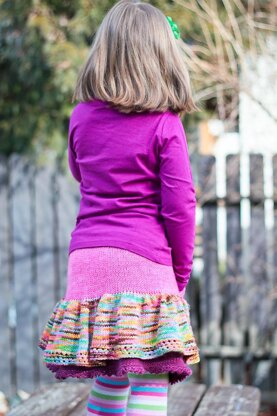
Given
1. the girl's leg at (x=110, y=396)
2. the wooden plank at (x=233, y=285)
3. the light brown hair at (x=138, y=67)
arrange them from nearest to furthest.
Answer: the light brown hair at (x=138, y=67) → the girl's leg at (x=110, y=396) → the wooden plank at (x=233, y=285)

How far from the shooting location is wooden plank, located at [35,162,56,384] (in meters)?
5.78

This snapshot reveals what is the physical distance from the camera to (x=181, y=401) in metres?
3.69

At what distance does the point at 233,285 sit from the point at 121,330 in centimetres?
343

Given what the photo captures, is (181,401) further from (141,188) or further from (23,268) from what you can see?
(23,268)

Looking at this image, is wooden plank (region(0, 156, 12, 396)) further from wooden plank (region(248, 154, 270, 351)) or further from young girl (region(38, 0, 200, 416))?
young girl (region(38, 0, 200, 416))

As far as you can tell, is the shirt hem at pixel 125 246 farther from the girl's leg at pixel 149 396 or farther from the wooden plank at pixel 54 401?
the wooden plank at pixel 54 401

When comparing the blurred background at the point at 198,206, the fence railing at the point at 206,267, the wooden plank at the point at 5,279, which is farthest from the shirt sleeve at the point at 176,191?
the wooden plank at the point at 5,279

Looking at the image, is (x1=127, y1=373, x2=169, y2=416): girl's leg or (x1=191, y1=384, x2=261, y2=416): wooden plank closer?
(x1=127, y1=373, x2=169, y2=416): girl's leg

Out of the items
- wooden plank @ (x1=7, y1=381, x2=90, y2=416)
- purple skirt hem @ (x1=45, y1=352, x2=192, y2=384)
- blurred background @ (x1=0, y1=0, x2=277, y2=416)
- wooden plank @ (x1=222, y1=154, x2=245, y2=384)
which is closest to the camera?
purple skirt hem @ (x1=45, y1=352, x2=192, y2=384)

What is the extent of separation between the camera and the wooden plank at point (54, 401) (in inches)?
136

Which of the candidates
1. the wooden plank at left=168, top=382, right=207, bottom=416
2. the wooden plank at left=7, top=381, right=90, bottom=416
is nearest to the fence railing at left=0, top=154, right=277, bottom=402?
the wooden plank at left=7, top=381, right=90, bottom=416

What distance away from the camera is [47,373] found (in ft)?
19.0

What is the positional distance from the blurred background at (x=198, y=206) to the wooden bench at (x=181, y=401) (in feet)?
6.19

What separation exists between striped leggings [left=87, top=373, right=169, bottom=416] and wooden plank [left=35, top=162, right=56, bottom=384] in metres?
2.91
